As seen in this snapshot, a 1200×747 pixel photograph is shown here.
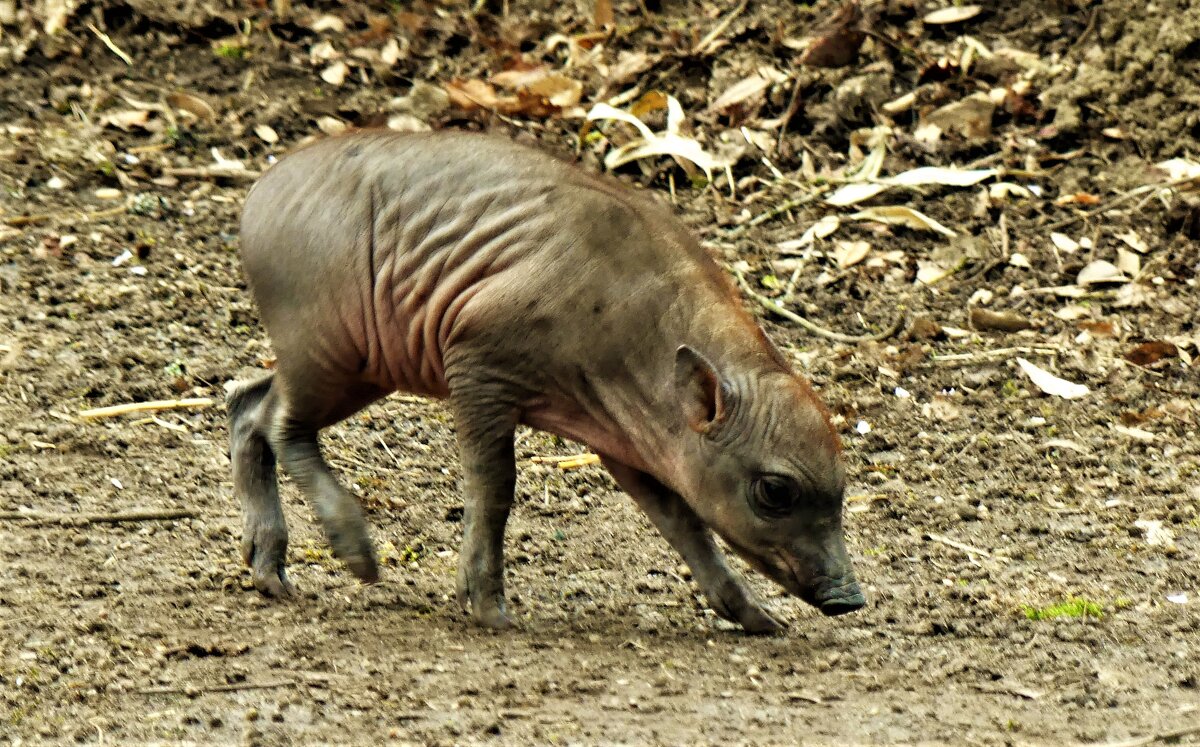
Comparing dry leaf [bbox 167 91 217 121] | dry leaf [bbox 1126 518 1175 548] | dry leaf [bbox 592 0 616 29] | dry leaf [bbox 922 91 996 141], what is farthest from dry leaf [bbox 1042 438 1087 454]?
dry leaf [bbox 167 91 217 121]

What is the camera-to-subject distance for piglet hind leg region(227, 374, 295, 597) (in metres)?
6.24

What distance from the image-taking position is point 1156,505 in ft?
22.8

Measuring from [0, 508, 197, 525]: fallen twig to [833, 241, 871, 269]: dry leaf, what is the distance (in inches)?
163

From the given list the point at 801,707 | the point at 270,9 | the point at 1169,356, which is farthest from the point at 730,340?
the point at 270,9

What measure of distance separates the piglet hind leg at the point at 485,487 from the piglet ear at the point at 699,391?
634mm

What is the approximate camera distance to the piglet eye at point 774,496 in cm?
557

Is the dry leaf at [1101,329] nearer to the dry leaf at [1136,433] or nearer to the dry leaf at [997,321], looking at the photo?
the dry leaf at [997,321]

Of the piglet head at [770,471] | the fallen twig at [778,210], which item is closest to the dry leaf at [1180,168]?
the fallen twig at [778,210]

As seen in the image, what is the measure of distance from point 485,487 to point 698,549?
2.77 feet

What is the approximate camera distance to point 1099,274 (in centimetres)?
903

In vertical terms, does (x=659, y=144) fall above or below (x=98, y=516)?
above

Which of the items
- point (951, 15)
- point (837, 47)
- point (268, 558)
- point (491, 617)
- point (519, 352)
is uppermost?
point (951, 15)

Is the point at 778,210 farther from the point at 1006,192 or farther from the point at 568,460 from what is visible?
the point at 568,460

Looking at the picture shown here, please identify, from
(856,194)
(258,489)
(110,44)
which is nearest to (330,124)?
(110,44)
